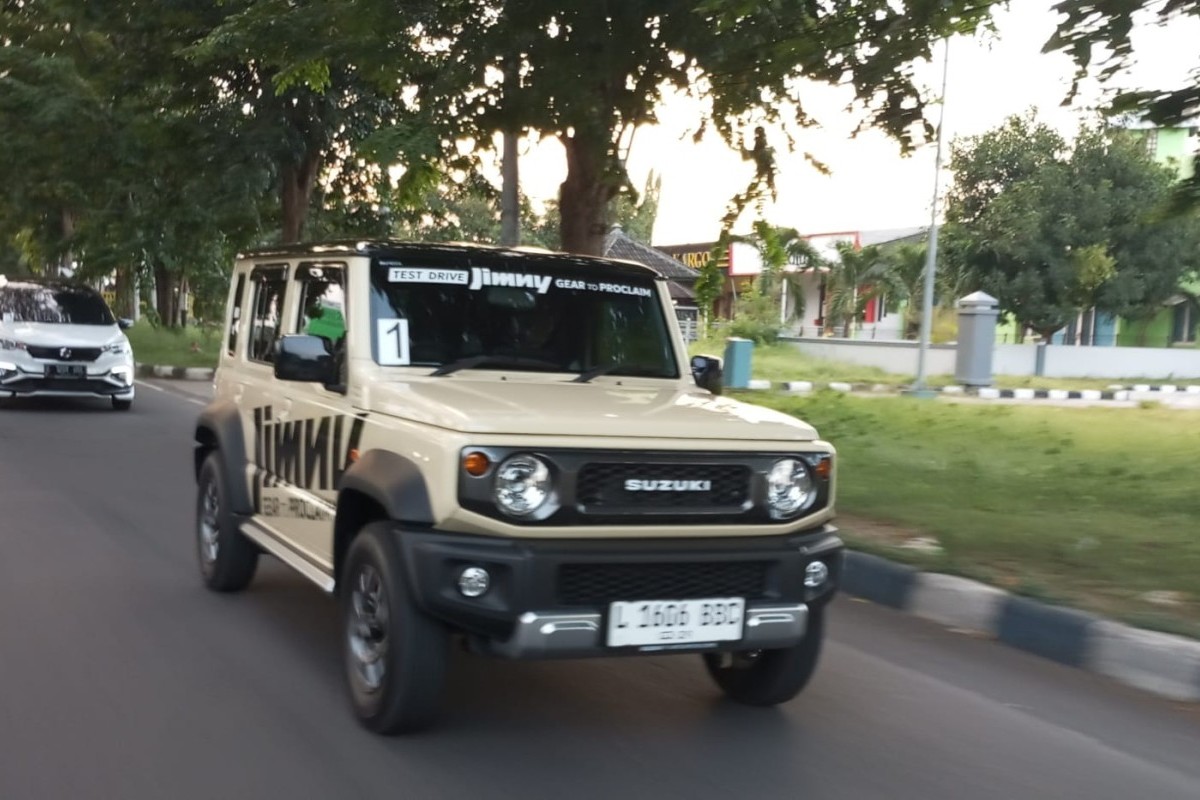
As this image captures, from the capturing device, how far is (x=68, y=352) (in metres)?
14.9

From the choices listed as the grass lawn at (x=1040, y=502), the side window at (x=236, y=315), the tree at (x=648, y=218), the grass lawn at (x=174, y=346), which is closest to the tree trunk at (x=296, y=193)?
the grass lawn at (x=174, y=346)

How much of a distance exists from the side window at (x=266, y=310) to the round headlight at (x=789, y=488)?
261 cm

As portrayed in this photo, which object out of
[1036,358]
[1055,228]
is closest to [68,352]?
[1036,358]

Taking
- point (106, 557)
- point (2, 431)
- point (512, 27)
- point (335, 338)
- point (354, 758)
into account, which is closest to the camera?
point (354, 758)

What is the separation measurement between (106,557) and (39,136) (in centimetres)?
1681

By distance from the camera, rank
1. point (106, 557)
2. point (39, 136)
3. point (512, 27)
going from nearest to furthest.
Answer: point (106, 557)
point (512, 27)
point (39, 136)

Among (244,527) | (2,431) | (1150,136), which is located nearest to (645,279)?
(244,527)

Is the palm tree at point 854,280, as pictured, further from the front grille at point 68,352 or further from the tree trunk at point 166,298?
the front grille at point 68,352

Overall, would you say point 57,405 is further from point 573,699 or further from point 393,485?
point 393,485

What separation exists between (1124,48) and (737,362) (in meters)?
16.2

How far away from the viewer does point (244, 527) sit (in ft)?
19.2

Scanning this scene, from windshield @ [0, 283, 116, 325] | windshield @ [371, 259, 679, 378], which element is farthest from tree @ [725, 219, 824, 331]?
windshield @ [0, 283, 116, 325]

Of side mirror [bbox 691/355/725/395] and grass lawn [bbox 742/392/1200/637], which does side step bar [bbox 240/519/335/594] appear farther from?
grass lawn [bbox 742/392/1200/637]

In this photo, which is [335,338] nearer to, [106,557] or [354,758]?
[354,758]
